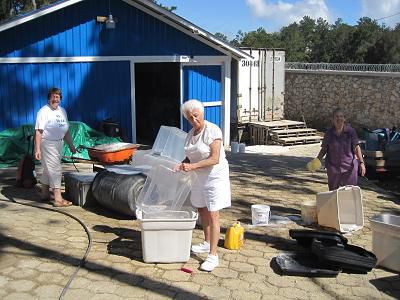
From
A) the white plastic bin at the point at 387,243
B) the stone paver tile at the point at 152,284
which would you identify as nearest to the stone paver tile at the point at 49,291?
the stone paver tile at the point at 152,284

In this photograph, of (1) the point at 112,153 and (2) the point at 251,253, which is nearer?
(2) the point at 251,253

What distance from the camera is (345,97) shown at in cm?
2042

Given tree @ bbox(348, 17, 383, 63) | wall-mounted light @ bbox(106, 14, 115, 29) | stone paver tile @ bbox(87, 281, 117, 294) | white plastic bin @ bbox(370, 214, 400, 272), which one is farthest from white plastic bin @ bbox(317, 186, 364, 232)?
tree @ bbox(348, 17, 383, 63)

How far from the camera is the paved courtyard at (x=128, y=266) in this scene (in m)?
4.25

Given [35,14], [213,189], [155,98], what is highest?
[35,14]

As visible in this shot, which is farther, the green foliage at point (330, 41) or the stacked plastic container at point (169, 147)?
the green foliage at point (330, 41)

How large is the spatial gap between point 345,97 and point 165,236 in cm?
1726

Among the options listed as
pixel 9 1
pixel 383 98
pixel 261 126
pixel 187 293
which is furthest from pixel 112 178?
pixel 9 1

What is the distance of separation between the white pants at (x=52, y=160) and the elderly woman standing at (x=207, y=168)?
7.95 feet

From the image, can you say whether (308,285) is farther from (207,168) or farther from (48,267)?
(48,267)

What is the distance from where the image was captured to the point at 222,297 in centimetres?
417

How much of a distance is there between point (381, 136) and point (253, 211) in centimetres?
535

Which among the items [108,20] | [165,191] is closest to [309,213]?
[165,191]

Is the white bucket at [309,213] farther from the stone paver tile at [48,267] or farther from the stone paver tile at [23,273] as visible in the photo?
the stone paver tile at [23,273]
